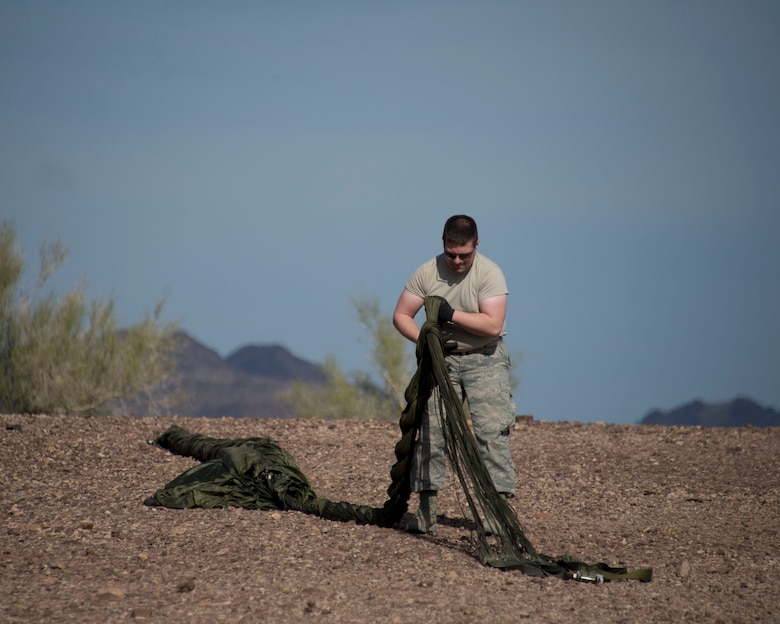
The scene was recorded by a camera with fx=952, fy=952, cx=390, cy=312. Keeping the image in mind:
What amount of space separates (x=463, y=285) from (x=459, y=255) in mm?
264

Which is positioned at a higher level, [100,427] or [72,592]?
[100,427]

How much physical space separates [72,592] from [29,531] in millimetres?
1686

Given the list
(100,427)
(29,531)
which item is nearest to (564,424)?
(100,427)

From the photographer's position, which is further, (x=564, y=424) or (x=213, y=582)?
(x=564, y=424)

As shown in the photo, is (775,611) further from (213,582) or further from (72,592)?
(72,592)

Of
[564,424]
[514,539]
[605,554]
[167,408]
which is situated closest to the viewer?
[514,539]

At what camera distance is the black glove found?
20.2 feet

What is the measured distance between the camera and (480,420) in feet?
21.1

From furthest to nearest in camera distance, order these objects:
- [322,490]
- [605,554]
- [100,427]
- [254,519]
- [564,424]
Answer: [564,424] < [100,427] < [322,490] < [254,519] < [605,554]

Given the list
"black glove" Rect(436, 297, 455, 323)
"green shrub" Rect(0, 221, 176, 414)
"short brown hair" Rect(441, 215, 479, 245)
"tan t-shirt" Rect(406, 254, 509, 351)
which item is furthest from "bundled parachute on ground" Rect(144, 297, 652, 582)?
"green shrub" Rect(0, 221, 176, 414)

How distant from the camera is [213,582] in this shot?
17.7 feet

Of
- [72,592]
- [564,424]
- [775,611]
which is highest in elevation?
[564,424]

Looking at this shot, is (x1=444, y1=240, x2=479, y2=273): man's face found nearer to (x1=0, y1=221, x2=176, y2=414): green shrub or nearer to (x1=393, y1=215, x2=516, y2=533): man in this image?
(x1=393, y1=215, x2=516, y2=533): man

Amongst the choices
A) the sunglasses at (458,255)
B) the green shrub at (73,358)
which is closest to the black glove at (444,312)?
the sunglasses at (458,255)
